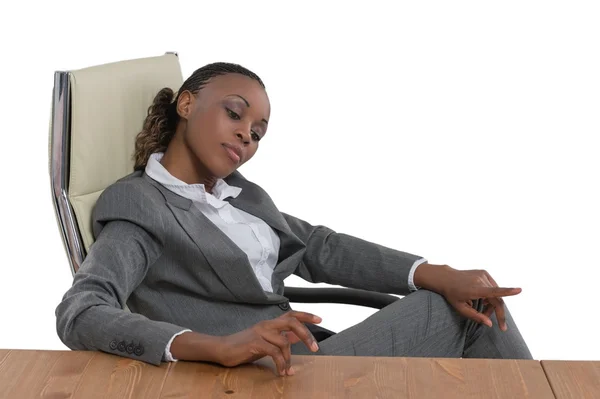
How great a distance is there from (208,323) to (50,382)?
637 mm

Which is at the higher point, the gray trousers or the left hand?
the left hand

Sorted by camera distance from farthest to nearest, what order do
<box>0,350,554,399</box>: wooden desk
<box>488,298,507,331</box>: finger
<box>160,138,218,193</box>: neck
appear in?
<box>160,138,218,193</box>: neck → <box>488,298,507,331</box>: finger → <box>0,350,554,399</box>: wooden desk

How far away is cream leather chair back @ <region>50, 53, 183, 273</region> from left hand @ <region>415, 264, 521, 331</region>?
0.83m

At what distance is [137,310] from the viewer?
2543 mm

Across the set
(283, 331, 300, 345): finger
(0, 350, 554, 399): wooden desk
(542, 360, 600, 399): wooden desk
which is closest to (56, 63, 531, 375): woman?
(0, 350, 554, 399): wooden desk

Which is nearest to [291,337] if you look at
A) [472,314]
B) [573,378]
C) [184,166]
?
[573,378]

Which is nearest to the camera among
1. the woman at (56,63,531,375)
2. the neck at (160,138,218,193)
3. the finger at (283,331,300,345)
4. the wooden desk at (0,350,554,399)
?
the wooden desk at (0,350,554,399)

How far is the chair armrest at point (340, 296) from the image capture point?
9.13 ft

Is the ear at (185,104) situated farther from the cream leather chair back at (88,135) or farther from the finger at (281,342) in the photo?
the finger at (281,342)

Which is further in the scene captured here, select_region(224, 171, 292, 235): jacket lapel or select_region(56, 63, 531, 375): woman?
select_region(224, 171, 292, 235): jacket lapel

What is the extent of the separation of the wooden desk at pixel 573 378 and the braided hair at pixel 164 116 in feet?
3.53

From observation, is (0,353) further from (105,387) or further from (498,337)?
(498,337)

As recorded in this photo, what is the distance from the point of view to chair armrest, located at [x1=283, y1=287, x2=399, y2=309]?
9.13 ft

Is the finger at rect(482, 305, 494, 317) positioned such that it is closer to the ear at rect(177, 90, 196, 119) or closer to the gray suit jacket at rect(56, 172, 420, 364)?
the gray suit jacket at rect(56, 172, 420, 364)
